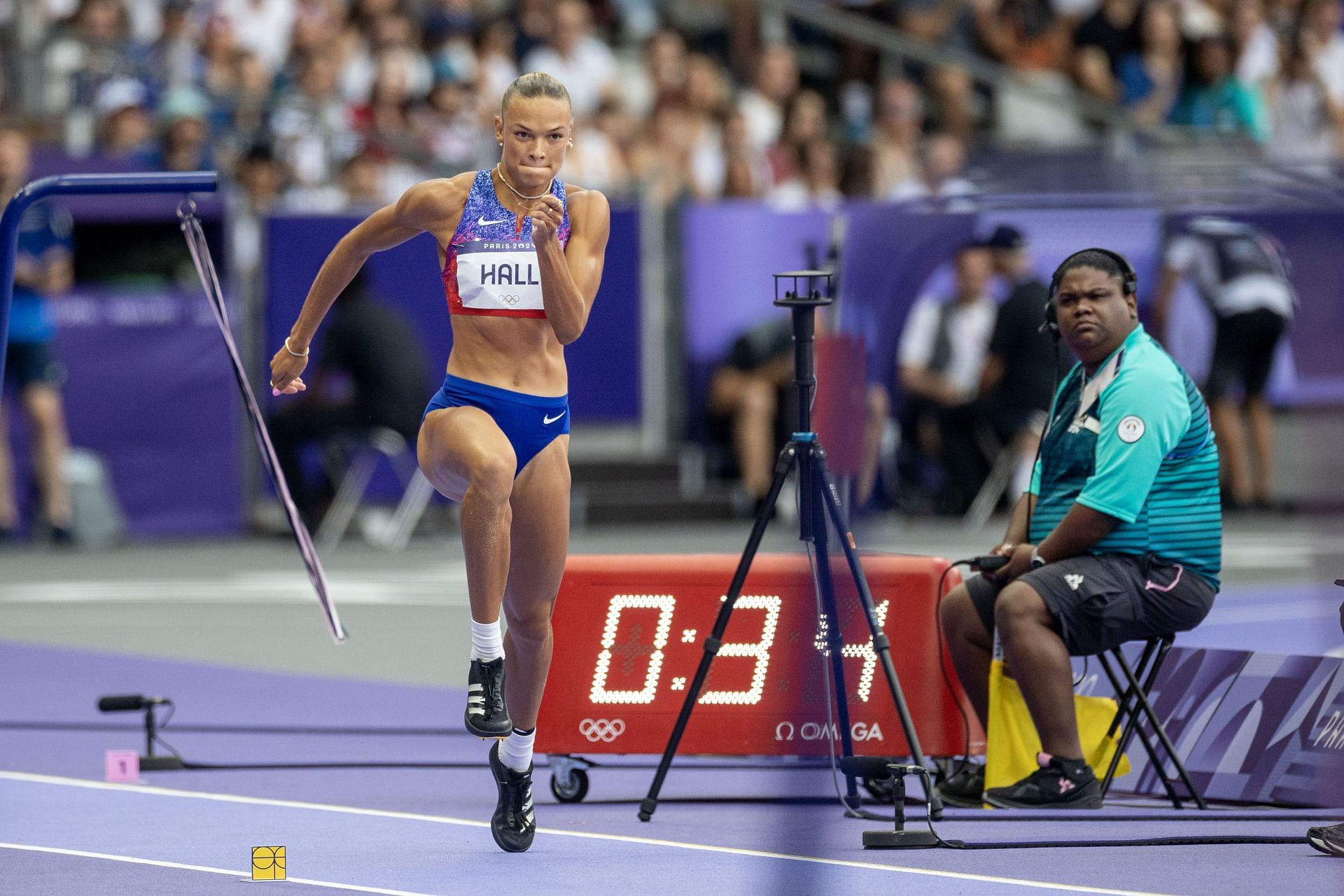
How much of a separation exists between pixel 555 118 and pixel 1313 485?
12.5 metres

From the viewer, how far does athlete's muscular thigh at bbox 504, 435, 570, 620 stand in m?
6.23

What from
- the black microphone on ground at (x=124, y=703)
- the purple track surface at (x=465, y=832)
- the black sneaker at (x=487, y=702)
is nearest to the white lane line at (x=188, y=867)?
the purple track surface at (x=465, y=832)

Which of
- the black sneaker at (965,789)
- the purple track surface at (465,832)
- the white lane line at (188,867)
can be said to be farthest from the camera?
the black sneaker at (965,789)

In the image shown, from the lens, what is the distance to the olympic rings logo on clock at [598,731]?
24.0ft

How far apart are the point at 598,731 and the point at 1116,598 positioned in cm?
179

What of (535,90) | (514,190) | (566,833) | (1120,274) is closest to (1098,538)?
(1120,274)

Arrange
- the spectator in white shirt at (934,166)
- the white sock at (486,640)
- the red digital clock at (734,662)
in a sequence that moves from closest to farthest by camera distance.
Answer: the white sock at (486,640)
the red digital clock at (734,662)
the spectator in white shirt at (934,166)

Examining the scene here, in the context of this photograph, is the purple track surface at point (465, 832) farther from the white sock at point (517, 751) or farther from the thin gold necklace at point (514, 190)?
the thin gold necklace at point (514, 190)

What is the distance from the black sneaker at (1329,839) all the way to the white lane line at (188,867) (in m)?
2.48

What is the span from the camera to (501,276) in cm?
612

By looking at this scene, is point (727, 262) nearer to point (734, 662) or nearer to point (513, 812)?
point (734, 662)

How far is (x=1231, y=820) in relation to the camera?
6762mm

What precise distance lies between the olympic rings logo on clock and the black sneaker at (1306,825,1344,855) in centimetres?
230

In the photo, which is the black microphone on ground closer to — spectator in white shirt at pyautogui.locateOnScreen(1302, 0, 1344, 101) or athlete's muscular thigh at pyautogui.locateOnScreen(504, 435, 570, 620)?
athlete's muscular thigh at pyautogui.locateOnScreen(504, 435, 570, 620)
